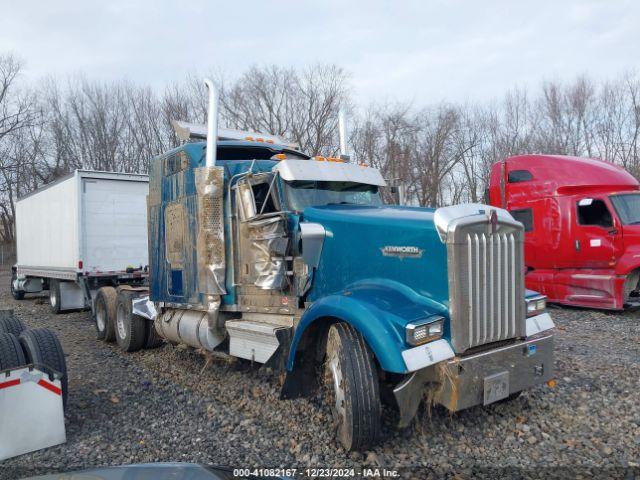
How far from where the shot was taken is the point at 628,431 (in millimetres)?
4363

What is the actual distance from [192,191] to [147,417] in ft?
8.95

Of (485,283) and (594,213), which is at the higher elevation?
(594,213)

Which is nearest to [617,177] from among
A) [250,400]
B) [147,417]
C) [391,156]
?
[250,400]

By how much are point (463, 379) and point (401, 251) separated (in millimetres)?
1102

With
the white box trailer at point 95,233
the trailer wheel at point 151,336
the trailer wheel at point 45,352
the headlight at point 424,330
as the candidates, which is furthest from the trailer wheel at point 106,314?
the headlight at point 424,330

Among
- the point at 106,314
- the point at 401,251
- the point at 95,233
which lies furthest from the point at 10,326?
the point at 95,233

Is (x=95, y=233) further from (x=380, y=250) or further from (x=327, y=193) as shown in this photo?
(x=380, y=250)

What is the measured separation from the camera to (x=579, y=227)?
34.1 ft

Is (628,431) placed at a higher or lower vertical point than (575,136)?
lower

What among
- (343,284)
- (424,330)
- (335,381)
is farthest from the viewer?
(343,284)

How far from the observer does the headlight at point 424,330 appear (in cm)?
372

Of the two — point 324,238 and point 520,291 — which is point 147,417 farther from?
point 520,291

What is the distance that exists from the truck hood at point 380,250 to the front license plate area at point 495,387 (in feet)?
2.15

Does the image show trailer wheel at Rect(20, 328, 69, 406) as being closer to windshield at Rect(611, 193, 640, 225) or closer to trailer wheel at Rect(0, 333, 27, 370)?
trailer wheel at Rect(0, 333, 27, 370)
